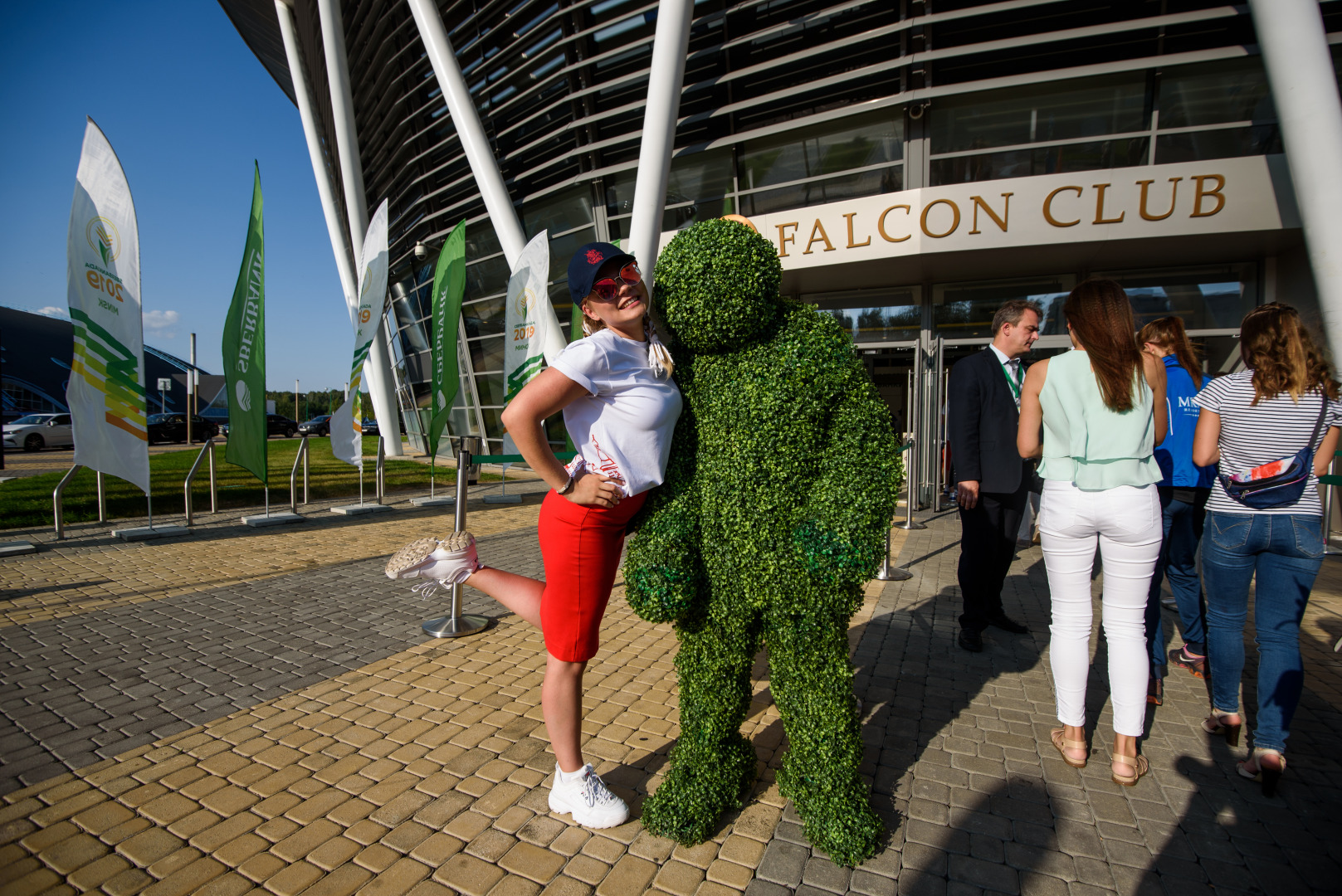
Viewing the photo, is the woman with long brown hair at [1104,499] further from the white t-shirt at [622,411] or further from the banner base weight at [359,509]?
the banner base weight at [359,509]

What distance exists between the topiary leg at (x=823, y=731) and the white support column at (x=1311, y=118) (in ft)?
23.7

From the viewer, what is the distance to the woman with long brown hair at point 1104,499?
241 cm

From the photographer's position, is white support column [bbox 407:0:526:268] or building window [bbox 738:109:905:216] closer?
building window [bbox 738:109:905:216]

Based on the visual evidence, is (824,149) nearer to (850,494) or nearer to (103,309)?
(850,494)

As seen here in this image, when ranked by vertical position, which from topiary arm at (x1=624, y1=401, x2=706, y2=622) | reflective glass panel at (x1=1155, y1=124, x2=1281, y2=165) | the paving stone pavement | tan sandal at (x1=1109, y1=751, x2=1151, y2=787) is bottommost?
the paving stone pavement

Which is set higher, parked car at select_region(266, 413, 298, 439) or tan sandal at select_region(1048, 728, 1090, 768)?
parked car at select_region(266, 413, 298, 439)

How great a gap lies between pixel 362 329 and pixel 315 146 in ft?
44.2

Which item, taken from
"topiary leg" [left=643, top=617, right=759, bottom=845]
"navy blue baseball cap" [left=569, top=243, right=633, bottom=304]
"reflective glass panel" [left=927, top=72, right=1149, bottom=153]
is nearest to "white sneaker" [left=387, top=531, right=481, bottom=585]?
"topiary leg" [left=643, top=617, right=759, bottom=845]

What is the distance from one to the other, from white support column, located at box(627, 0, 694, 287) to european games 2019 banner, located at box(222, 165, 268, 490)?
4.70 meters

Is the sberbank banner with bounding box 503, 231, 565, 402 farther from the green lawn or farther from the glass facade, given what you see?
the green lawn

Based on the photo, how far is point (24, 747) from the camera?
2.79 m

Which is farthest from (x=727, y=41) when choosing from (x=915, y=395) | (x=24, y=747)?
(x=24, y=747)

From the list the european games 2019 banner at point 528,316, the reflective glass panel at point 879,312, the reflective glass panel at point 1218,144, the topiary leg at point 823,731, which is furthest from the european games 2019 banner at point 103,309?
the reflective glass panel at point 1218,144

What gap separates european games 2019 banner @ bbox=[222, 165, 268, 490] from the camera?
7465 mm
